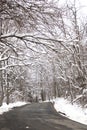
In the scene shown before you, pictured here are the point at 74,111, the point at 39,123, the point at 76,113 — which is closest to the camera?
the point at 39,123

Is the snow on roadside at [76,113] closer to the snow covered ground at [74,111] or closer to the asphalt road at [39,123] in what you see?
the snow covered ground at [74,111]

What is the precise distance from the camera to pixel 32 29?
8.09 meters

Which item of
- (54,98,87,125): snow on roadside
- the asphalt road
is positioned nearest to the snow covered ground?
(54,98,87,125): snow on roadside

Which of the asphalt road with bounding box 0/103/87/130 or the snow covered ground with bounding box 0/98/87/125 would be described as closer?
the asphalt road with bounding box 0/103/87/130

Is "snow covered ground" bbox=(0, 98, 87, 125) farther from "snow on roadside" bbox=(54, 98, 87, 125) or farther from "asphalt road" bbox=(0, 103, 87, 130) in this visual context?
"asphalt road" bbox=(0, 103, 87, 130)

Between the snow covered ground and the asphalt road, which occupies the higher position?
the snow covered ground

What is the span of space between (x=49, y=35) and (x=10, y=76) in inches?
1605

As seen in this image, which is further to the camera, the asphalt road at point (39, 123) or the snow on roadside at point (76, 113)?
the snow on roadside at point (76, 113)

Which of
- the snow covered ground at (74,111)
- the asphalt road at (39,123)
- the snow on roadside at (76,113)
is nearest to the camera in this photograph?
the asphalt road at (39,123)

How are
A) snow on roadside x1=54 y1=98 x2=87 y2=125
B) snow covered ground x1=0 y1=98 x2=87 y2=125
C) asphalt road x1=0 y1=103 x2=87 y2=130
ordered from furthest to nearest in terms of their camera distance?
snow covered ground x1=0 y1=98 x2=87 y2=125 → snow on roadside x1=54 y1=98 x2=87 y2=125 → asphalt road x1=0 y1=103 x2=87 y2=130

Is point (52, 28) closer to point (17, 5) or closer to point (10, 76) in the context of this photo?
point (17, 5)

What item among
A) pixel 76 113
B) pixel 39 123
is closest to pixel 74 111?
pixel 76 113

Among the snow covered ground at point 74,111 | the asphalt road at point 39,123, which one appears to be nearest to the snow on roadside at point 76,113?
the snow covered ground at point 74,111

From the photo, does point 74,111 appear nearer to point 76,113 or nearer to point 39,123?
point 76,113
